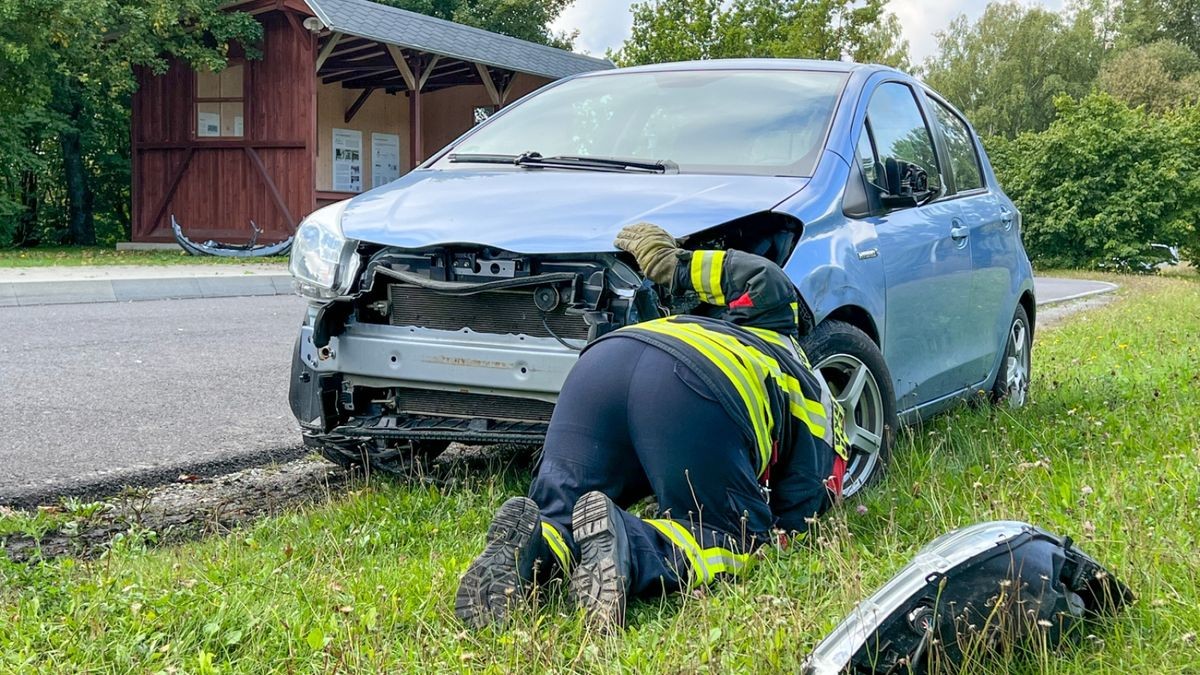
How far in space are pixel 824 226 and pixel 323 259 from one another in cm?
165

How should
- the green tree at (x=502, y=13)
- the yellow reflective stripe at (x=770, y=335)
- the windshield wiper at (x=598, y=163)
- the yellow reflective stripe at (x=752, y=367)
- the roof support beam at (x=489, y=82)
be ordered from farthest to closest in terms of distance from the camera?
the green tree at (x=502, y=13), the roof support beam at (x=489, y=82), the windshield wiper at (x=598, y=163), the yellow reflective stripe at (x=770, y=335), the yellow reflective stripe at (x=752, y=367)

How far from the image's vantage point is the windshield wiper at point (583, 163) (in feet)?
13.9

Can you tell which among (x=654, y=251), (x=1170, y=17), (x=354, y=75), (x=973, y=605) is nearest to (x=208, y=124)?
(x=354, y=75)

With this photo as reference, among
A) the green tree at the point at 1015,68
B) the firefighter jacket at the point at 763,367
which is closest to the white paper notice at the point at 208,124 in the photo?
the firefighter jacket at the point at 763,367

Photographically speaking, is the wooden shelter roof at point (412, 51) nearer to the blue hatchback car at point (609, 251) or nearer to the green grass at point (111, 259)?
the green grass at point (111, 259)

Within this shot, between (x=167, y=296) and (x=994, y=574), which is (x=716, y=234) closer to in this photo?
(x=994, y=574)

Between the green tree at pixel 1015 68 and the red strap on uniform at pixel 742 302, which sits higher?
the green tree at pixel 1015 68

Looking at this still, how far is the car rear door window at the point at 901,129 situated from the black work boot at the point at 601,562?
2.27 m

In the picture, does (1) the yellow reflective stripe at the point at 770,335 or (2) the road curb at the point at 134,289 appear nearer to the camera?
(1) the yellow reflective stripe at the point at 770,335

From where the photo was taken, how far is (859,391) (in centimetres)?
389

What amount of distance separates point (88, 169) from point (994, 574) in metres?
29.1

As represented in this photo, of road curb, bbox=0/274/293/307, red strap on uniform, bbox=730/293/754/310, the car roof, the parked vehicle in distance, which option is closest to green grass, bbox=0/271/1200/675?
red strap on uniform, bbox=730/293/754/310

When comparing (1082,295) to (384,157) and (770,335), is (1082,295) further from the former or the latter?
(384,157)

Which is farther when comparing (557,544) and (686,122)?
(686,122)
